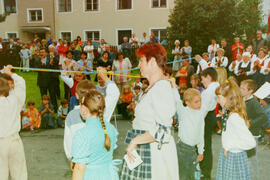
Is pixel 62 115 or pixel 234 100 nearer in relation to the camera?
pixel 234 100

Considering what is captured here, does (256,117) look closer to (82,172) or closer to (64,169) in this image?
(82,172)

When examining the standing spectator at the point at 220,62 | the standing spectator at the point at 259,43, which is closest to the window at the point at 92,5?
the standing spectator at the point at 259,43

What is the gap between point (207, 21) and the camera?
18609 mm

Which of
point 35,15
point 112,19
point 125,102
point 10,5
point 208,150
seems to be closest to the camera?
point 208,150

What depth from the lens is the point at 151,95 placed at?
2594 mm

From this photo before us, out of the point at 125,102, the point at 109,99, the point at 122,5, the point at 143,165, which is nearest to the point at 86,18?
the point at 122,5

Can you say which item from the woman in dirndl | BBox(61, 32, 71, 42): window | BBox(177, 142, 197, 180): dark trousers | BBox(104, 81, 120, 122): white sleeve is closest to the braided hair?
the woman in dirndl

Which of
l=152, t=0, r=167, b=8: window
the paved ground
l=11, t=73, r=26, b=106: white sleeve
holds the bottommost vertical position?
the paved ground

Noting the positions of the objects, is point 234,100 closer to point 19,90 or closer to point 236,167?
point 236,167

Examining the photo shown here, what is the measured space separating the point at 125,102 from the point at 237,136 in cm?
638

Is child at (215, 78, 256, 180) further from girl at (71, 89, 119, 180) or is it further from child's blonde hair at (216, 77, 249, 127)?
girl at (71, 89, 119, 180)

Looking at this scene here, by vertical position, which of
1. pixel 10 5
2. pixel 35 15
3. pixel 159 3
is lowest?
pixel 35 15

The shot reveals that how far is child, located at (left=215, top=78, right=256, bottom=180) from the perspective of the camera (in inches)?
130

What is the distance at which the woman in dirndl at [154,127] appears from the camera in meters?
2.52
